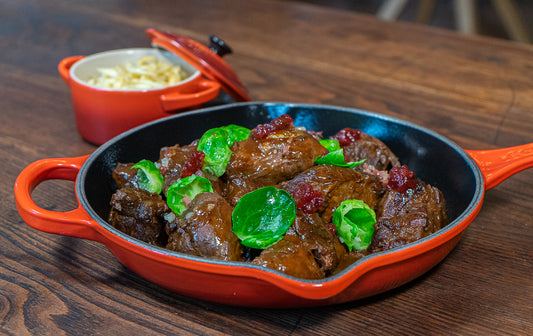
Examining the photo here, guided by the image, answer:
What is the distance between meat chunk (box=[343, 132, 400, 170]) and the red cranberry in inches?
7.5

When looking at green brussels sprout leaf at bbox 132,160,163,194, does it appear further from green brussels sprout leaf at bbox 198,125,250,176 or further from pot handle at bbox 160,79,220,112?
pot handle at bbox 160,79,220,112

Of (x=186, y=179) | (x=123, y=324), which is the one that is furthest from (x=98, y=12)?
(x=123, y=324)

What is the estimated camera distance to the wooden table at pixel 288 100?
4.00ft

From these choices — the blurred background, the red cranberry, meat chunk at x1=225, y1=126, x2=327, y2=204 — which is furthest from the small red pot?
the blurred background

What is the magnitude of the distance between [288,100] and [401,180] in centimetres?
115

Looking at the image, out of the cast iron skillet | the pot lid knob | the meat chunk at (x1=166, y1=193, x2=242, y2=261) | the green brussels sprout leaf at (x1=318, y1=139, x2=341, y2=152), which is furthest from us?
the pot lid knob

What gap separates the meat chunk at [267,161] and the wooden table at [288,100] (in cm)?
38

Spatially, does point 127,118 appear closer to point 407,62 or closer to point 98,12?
point 407,62

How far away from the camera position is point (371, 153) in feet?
5.42

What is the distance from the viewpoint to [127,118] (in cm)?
202

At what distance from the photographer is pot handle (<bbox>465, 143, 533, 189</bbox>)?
1.45m

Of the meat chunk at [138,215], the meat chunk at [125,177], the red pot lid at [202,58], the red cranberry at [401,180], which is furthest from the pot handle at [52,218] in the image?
the red pot lid at [202,58]

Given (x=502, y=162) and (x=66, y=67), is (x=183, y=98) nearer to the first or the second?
(x=66, y=67)

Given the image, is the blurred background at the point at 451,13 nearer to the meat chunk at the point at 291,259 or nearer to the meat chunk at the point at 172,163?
the meat chunk at the point at 172,163
